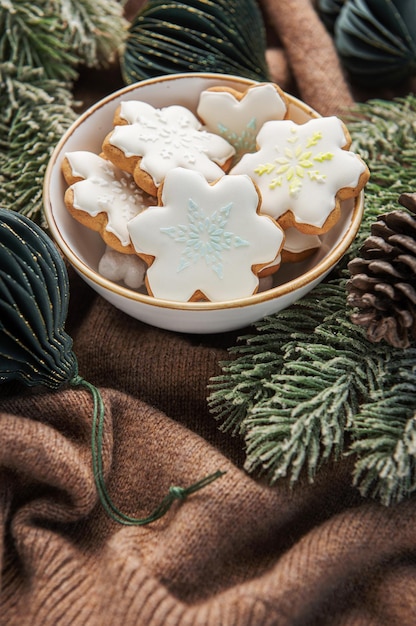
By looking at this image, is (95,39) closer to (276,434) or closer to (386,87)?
(386,87)

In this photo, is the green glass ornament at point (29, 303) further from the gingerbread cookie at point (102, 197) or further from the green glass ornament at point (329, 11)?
the green glass ornament at point (329, 11)

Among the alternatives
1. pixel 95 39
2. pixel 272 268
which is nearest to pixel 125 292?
pixel 272 268

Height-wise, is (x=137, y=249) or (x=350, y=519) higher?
(x=137, y=249)

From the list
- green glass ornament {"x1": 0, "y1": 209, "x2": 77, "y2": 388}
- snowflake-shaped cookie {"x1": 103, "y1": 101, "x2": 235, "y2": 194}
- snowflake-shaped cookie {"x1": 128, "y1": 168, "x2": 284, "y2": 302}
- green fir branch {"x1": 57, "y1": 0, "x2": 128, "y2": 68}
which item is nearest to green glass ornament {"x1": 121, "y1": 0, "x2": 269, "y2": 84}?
green fir branch {"x1": 57, "y1": 0, "x2": 128, "y2": 68}

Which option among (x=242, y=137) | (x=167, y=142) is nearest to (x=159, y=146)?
(x=167, y=142)

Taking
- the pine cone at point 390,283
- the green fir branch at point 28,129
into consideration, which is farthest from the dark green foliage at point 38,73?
the pine cone at point 390,283

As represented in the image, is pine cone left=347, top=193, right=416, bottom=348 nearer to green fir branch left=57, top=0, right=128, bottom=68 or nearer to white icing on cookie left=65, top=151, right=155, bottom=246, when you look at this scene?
white icing on cookie left=65, top=151, right=155, bottom=246

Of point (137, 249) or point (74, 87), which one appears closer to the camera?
point (137, 249)

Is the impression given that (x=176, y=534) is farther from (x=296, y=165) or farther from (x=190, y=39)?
(x=190, y=39)
